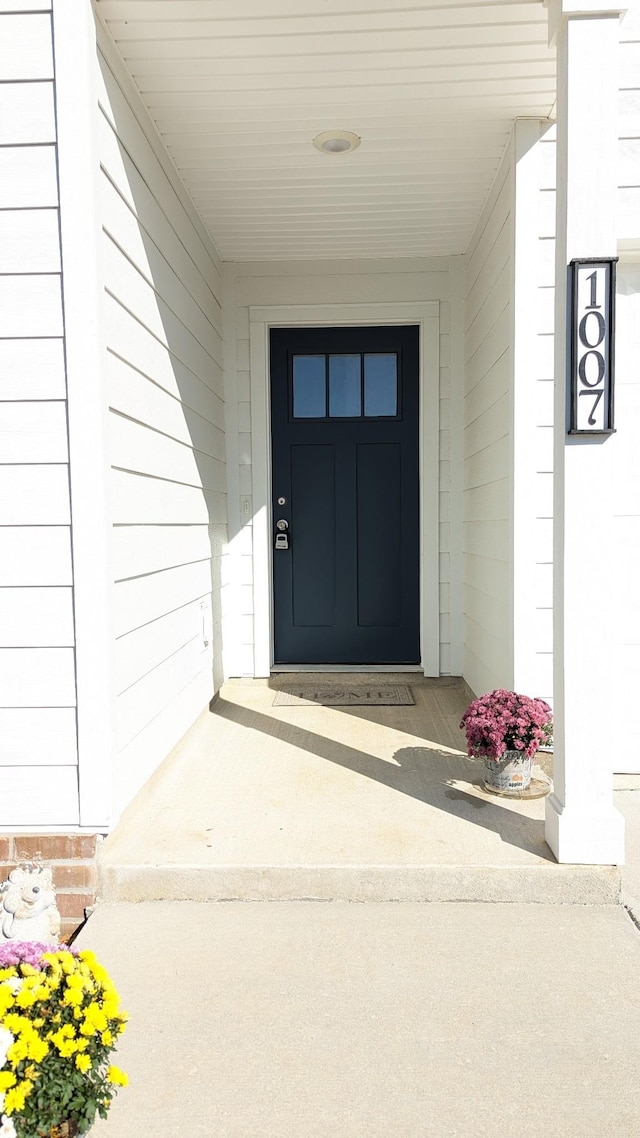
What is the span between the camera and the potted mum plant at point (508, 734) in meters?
2.44

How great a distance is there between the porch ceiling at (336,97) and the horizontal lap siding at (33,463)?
1.44ft

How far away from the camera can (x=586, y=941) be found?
73.6 inches

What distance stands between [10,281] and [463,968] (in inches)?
80.8

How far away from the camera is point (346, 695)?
3896 mm

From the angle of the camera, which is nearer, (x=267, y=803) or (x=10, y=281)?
(x=10, y=281)

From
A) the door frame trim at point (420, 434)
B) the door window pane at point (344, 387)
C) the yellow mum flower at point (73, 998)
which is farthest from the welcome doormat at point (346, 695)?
the yellow mum flower at point (73, 998)

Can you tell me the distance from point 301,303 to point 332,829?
2.89m

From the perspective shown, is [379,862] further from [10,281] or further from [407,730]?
[10,281]

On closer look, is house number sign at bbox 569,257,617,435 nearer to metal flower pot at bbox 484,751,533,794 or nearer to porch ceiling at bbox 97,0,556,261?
porch ceiling at bbox 97,0,556,261

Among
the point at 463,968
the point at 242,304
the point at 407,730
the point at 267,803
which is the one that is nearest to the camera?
the point at 463,968

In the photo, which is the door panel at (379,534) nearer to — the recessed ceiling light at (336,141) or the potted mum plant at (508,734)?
the recessed ceiling light at (336,141)

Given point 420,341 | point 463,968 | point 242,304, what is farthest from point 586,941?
point 242,304

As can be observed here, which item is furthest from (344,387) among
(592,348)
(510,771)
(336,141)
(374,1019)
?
(374,1019)

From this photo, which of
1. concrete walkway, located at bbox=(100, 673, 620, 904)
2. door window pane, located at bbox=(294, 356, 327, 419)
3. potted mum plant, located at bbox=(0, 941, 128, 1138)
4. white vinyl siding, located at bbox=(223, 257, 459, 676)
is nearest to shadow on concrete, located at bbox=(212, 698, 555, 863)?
concrete walkway, located at bbox=(100, 673, 620, 904)
